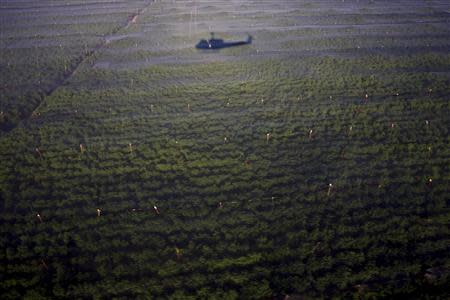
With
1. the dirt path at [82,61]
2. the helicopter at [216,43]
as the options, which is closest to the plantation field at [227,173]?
the dirt path at [82,61]

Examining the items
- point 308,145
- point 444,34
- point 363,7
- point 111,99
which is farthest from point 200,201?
point 363,7

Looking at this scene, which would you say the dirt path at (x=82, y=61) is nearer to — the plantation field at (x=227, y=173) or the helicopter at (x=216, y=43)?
the plantation field at (x=227, y=173)

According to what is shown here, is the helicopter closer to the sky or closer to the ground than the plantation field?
closer to the sky

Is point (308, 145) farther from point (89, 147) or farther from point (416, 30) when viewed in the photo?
point (416, 30)

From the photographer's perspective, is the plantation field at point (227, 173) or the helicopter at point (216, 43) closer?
the plantation field at point (227, 173)

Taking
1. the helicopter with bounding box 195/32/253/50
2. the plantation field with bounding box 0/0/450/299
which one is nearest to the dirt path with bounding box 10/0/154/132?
the plantation field with bounding box 0/0/450/299

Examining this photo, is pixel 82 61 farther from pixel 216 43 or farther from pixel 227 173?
pixel 227 173

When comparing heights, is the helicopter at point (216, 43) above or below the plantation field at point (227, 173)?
above

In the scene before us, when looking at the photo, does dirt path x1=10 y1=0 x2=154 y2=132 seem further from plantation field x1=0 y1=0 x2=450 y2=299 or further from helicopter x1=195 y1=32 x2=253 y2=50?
helicopter x1=195 y1=32 x2=253 y2=50

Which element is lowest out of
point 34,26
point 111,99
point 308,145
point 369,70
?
point 308,145
